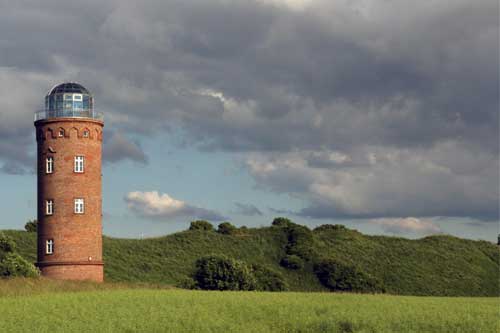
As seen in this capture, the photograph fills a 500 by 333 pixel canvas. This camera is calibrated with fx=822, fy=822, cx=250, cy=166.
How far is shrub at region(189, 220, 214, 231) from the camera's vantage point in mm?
93562

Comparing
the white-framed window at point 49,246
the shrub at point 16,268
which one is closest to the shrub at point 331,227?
the white-framed window at point 49,246

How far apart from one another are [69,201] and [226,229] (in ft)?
120

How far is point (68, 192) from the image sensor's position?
2282 inches

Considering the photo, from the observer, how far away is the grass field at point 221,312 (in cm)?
3669

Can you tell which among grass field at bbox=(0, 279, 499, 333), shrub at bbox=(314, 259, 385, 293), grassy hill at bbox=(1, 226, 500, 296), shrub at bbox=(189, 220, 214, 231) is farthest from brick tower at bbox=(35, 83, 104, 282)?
shrub at bbox=(189, 220, 214, 231)

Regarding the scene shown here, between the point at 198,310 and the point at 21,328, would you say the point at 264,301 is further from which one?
the point at 21,328

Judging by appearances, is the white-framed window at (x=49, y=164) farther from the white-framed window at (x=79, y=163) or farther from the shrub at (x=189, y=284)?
the shrub at (x=189, y=284)

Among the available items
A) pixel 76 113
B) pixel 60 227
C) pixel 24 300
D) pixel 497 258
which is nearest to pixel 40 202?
pixel 60 227

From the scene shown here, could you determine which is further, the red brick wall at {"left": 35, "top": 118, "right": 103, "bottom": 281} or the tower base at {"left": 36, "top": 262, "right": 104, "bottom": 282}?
the red brick wall at {"left": 35, "top": 118, "right": 103, "bottom": 281}

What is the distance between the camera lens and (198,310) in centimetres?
4162

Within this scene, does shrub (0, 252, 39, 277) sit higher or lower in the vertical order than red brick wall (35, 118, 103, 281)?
lower

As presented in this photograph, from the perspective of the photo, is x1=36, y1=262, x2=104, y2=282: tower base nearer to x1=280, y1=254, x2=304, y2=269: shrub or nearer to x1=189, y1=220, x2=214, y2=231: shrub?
x1=280, y1=254, x2=304, y2=269: shrub

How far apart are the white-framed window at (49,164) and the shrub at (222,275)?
1509 cm

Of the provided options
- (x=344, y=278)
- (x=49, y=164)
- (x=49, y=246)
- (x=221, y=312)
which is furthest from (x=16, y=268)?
(x=344, y=278)
